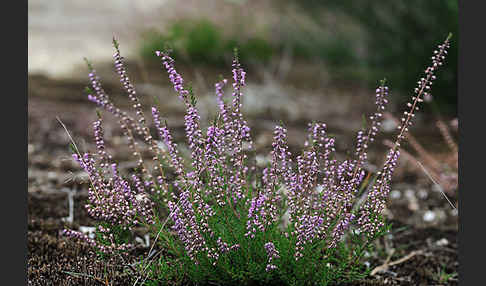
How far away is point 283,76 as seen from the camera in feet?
26.6

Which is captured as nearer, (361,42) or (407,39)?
(407,39)

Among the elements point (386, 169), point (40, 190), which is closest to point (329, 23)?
point (40, 190)

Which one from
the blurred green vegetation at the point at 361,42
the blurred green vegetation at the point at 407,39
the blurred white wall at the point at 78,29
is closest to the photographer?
the blurred green vegetation at the point at 407,39

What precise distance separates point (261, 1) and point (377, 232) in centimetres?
931

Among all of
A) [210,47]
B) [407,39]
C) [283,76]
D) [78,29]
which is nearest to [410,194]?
[407,39]

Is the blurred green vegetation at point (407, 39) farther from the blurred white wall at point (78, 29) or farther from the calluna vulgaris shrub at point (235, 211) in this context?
the calluna vulgaris shrub at point (235, 211)

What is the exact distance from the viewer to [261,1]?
36.2 feet

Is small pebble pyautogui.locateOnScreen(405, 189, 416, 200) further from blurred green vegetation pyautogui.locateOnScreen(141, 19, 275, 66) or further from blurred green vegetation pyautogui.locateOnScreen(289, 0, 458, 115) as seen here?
blurred green vegetation pyautogui.locateOnScreen(141, 19, 275, 66)

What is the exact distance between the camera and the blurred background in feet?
15.1

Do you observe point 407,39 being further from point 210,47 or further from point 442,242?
point 442,242

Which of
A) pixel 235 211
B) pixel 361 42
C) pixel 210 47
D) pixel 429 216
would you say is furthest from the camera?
pixel 210 47

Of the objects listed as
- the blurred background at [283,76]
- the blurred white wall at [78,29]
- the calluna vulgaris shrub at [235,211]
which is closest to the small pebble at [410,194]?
the blurred background at [283,76]

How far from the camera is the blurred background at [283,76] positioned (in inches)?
181

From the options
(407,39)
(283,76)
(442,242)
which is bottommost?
(442,242)
